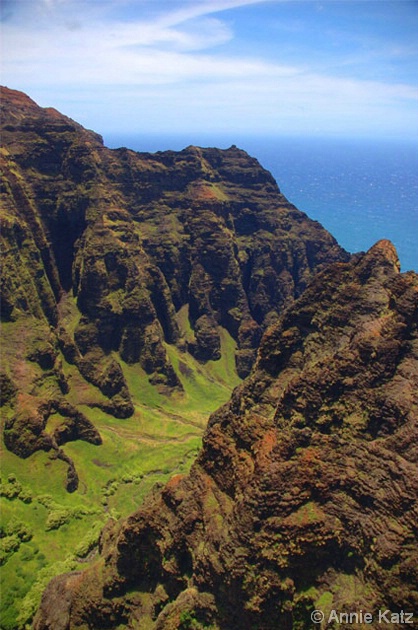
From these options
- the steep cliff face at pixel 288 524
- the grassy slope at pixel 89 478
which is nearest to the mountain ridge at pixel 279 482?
the steep cliff face at pixel 288 524

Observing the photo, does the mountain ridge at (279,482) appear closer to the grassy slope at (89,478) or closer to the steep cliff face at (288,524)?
the steep cliff face at (288,524)

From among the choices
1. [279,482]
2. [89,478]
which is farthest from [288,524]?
[89,478]

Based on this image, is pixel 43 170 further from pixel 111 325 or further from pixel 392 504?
pixel 392 504

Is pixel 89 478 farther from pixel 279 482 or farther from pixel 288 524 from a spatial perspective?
pixel 288 524

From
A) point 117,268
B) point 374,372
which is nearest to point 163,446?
point 117,268

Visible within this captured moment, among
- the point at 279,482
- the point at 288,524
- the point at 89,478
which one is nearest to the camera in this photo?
the point at 288,524

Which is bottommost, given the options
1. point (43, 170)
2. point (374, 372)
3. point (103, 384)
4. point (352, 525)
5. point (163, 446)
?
point (163, 446)

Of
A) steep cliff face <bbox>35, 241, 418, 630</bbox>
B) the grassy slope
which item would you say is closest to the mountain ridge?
steep cliff face <bbox>35, 241, 418, 630</bbox>
